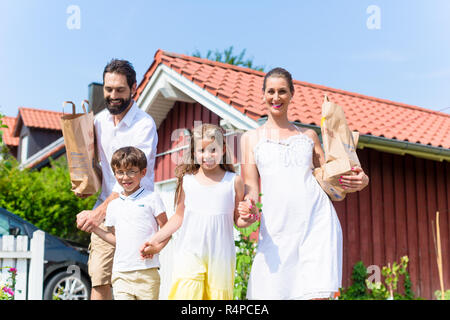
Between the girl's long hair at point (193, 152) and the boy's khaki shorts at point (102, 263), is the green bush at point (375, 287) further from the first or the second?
the girl's long hair at point (193, 152)

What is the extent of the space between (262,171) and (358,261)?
4.77 m

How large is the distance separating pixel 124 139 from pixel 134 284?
2.71 ft

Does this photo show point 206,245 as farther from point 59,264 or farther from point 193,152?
point 59,264

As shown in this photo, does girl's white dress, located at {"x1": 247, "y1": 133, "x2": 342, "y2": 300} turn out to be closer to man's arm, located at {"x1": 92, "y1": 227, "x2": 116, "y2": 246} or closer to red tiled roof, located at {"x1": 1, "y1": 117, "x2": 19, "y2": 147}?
man's arm, located at {"x1": 92, "y1": 227, "x2": 116, "y2": 246}

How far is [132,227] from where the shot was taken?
3223mm

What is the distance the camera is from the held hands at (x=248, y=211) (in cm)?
279

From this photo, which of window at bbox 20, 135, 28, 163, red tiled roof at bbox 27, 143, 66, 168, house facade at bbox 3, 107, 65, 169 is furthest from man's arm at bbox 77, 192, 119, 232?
window at bbox 20, 135, 28, 163

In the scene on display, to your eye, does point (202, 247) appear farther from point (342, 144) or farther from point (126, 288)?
point (342, 144)

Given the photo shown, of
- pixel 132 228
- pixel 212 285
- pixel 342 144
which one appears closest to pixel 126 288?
pixel 132 228

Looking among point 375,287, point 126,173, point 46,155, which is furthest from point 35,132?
point 126,173

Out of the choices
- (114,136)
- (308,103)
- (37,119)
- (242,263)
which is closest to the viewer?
(114,136)

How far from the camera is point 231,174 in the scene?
308 centimetres

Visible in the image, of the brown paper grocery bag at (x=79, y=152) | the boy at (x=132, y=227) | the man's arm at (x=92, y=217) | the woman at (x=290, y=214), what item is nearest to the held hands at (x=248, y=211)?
the woman at (x=290, y=214)

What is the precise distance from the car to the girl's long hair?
16.1ft
